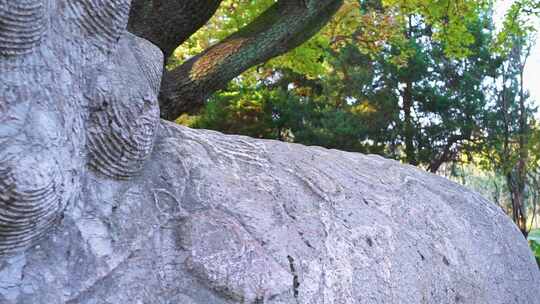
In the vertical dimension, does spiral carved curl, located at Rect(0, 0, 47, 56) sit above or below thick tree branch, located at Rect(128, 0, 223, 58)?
below

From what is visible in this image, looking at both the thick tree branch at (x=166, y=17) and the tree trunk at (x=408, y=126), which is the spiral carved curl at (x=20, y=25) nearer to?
the thick tree branch at (x=166, y=17)

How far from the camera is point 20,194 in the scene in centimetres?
122

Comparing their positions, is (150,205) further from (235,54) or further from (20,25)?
(235,54)

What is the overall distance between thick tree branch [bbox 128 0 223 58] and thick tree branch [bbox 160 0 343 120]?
0.27 metres

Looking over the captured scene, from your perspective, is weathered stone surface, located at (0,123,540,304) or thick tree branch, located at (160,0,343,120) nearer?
weathered stone surface, located at (0,123,540,304)

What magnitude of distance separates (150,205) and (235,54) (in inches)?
114

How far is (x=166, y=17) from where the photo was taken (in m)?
4.01

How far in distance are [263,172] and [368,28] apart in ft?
20.6

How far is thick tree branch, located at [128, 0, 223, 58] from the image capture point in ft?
12.9

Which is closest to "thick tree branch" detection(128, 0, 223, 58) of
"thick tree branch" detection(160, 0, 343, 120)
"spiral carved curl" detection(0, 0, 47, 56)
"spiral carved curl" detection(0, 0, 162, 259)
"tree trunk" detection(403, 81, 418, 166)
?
"thick tree branch" detection(160, 0, 343, 120)

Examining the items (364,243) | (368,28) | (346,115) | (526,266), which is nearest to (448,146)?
(346,115)

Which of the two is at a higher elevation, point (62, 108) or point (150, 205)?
point (62, 108)

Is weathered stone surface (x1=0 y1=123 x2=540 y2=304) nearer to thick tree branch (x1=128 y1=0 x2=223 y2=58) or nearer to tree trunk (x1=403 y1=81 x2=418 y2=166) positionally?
thick tree branch (x1=128 y1=0 x2=223 y2=58)

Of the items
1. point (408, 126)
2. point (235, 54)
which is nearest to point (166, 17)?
point (235, 54)
